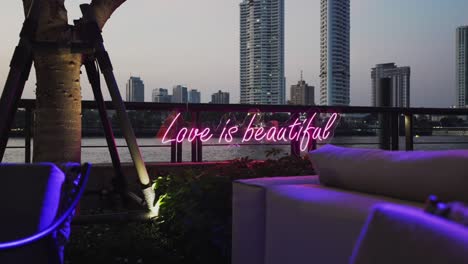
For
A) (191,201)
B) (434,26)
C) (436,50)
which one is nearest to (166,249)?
(191,201)

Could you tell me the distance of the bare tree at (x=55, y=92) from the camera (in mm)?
3414

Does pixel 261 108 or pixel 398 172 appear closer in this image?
pixel 398 172

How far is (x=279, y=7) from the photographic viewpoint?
1359 centimetres

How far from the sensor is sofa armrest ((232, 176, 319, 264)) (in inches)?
83.3

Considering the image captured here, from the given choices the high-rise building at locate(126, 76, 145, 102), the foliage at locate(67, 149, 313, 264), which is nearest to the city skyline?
the high-rise building at locate(126, 76, 145, 102)

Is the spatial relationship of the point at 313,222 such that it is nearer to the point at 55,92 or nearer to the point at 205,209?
the point at 205,209

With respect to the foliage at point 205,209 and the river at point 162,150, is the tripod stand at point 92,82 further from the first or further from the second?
the river at point 162,150

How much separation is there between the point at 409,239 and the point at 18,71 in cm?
316

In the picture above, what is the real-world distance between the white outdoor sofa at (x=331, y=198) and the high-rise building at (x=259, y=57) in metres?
12.4

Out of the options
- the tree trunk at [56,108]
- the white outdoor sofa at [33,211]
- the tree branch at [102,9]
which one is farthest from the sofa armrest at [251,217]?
the tree branch at [102,9]

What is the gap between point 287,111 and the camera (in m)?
5.87

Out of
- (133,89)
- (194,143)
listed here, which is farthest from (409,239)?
(133,89)

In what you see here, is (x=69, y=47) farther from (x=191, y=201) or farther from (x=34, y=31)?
Result: (x=191, y=201)

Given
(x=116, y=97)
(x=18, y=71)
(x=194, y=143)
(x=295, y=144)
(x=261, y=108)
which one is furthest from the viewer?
(x=295, y=144)
